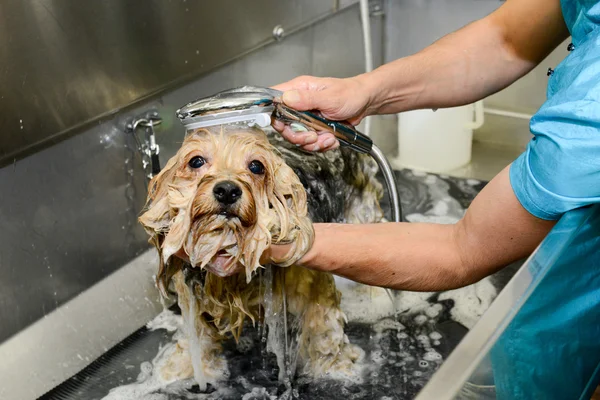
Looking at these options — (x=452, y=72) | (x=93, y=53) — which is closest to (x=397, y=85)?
(x=452, y=72)

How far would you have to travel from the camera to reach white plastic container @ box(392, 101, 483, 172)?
3.02m

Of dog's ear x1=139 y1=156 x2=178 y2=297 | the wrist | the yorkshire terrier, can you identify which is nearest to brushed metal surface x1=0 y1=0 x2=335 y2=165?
the yorkshire terrier

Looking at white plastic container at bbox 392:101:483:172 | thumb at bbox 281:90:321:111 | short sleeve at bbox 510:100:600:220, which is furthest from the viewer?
white plastic container at bbox 392:101:483:172

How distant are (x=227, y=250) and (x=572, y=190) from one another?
627 millimetres

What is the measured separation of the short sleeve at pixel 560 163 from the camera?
1.18 meters

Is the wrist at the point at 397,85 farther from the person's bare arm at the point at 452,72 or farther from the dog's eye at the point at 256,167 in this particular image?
the dog's eye at the point at 256,167

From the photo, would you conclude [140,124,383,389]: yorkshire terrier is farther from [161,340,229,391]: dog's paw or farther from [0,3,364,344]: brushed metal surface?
[0,3,364,344]: brushed metal surface

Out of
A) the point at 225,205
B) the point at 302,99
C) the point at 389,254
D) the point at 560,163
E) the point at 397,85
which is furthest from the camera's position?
the point at 397,85

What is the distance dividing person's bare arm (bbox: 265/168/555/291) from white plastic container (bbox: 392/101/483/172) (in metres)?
1.63

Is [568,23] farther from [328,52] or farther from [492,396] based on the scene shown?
[328,52]

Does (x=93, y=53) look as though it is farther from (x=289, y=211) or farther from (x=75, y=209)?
(x=289, y=211)

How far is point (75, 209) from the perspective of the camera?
6.90 feet

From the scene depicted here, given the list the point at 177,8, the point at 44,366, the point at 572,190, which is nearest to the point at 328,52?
the point at 177,8

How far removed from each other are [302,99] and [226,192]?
0.39 m
